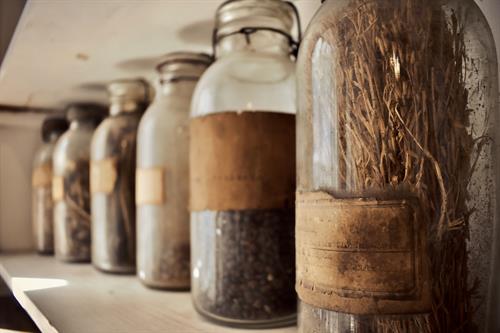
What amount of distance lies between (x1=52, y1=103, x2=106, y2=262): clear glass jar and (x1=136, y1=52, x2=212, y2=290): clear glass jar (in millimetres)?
421

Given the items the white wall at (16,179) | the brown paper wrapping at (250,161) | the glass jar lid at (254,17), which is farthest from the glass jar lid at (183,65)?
the white wall at (16,179)

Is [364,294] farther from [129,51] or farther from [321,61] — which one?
[129,51]

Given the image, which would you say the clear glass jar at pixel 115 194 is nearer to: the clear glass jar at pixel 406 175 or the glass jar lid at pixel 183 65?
the glass jar lid at pixel 183 65

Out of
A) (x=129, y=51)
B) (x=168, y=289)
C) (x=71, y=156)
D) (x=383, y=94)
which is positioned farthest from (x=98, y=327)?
(x=71, y=156)

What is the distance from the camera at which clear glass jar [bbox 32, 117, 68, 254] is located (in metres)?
1.49

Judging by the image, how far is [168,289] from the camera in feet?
2.83

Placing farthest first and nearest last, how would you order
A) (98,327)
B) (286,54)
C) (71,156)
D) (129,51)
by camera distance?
(71,156), (129,51), (286,54), (98,327)

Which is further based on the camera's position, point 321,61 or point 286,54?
point 286,54

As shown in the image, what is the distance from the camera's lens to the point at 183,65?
3.03 feet

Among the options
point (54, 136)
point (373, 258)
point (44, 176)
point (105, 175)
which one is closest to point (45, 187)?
point (44, 176)

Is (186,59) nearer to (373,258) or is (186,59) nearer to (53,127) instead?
(373,258)

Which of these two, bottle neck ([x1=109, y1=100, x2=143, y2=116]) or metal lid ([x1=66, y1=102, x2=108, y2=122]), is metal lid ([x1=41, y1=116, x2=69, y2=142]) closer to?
metal lid ([x1=66, y1=102, x2=108, y2=122])

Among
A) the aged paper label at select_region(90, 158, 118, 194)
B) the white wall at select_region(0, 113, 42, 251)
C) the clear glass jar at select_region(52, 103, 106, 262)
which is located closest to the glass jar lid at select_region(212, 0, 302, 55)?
the aged paper label at select_region(90, 158, 118, 194)

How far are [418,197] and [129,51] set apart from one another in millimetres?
780
